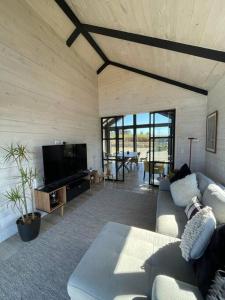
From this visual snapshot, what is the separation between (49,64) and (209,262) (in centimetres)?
403

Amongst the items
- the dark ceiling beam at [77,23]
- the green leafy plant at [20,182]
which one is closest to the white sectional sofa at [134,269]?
the green leafy plant at [20,182]

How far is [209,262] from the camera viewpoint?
3.33 ft

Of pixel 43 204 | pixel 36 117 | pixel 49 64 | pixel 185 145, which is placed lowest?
pixel 43 204

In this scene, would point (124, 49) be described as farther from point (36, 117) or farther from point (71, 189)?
point (71, 189)

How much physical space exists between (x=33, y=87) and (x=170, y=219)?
332 cm

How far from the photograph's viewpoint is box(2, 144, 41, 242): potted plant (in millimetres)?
2182

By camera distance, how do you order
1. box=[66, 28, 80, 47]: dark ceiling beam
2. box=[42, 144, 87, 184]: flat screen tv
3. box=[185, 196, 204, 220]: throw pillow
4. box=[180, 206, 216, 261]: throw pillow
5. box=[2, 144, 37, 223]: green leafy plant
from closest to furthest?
box=[180, 206, 216, 261]: throw pillow, box=[185, 196, 204, 220]: throw pillow, box=[2, 144, 37, 223]: green leafy plant, box=[42, 144, 87, 184]: flat screen tv, box=[66, 28, 80, 47]: dark ceiling beam

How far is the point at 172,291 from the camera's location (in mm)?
900

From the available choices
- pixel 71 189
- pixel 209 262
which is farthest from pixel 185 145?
pixel 209 262

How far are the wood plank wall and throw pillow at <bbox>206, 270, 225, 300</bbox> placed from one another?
109 inches

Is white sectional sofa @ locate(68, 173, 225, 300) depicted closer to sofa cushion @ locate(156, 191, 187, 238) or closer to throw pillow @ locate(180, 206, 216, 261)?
sofa cushion @ locate(156, 191, 187, 238)

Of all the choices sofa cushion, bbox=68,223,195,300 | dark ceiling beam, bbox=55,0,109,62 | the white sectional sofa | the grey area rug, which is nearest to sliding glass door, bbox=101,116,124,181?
the grey area rug

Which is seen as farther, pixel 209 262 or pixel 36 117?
pixel 36 117

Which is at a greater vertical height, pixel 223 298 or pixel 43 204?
pixel 223 298
